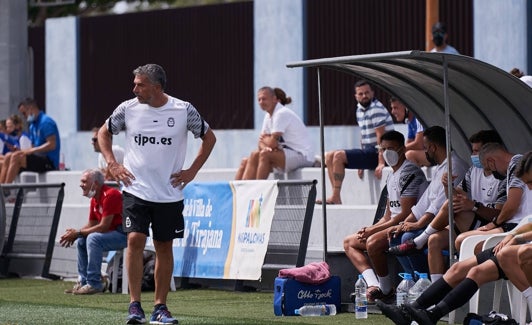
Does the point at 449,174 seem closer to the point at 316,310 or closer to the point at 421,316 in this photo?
the point at 421,316

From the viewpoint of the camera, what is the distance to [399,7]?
2395cm

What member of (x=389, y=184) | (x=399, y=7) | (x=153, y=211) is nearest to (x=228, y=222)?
(x=389, y=184)

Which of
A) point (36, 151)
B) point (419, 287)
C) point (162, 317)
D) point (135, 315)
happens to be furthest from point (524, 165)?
point (36, 151)

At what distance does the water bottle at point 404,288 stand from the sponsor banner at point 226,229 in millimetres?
3312

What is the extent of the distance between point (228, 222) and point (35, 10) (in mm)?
34367

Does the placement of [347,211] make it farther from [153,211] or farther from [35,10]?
[35,10]

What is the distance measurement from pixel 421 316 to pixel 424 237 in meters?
1.79

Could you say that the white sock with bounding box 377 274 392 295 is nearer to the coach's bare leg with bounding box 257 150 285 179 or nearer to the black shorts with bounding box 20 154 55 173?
the coach's bare leg with bounding box 257 150 285 179

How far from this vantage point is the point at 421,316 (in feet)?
35.0

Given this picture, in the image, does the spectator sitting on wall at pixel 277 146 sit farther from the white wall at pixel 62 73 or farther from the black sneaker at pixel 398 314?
the white wall at pixel 62 73

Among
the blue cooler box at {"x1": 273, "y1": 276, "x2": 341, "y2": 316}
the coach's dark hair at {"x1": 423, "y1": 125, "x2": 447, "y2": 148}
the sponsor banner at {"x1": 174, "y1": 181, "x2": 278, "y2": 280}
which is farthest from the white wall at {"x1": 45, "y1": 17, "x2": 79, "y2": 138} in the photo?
the coach's dark hair at {"x1": 423, "y1": 125, "x2": 447, "y2": 148}

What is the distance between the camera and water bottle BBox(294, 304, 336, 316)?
12586mm

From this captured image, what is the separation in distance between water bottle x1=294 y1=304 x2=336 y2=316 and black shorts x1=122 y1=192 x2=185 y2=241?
162 cm

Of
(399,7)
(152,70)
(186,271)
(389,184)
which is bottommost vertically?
(186,271)
